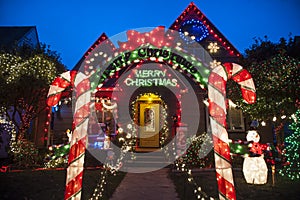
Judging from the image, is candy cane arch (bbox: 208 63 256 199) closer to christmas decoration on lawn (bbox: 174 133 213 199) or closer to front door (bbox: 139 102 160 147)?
christmas decoration on lawn (bbox: 174 133 213 199)

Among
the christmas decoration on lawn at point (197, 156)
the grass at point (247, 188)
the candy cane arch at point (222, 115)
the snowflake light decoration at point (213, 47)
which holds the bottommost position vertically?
the grass at point (247, 188)

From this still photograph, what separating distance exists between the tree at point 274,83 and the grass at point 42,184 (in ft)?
18.5

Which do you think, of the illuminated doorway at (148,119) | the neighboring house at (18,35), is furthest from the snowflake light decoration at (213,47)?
the neighboring house at (18,35)

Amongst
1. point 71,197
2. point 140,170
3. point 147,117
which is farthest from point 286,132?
point 71,197

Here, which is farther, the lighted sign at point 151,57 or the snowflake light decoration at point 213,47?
the snowflake light decoration at point 213,47

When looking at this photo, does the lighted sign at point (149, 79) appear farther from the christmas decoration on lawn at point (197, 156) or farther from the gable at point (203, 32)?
the christmas decoration on lawn at point (197, 156)

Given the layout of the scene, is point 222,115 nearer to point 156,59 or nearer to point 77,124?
point 77,124

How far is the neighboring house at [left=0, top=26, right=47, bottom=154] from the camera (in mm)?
11570

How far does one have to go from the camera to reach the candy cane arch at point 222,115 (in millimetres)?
3457

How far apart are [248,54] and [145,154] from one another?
659cm

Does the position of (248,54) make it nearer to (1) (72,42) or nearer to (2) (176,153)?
(2) (176,153)

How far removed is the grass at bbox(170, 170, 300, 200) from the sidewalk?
0.27 m

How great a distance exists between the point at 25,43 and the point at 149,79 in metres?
7.18

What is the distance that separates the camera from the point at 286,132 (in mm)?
12648
